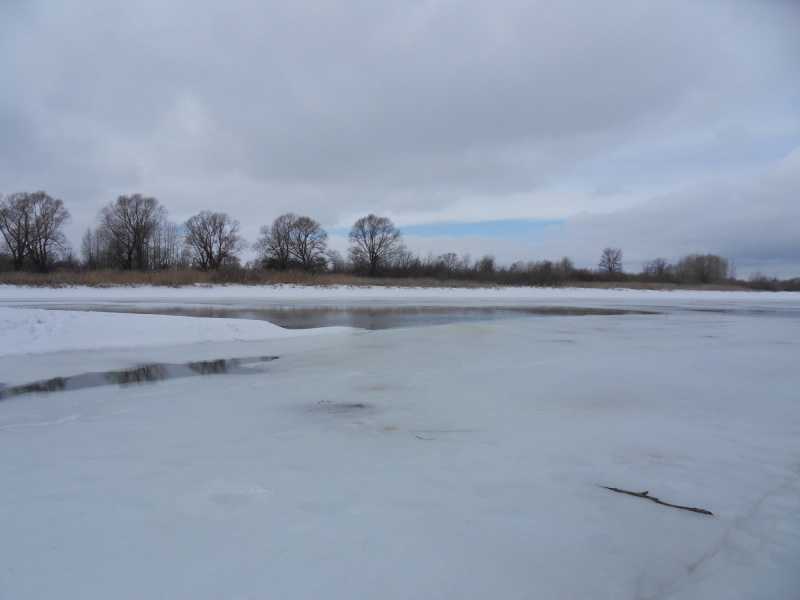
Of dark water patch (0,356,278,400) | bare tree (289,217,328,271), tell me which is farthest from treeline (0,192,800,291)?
dark water patch (0,356,278,400)

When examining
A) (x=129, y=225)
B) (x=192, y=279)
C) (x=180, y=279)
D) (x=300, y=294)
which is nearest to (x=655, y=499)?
(x=300, y=294)

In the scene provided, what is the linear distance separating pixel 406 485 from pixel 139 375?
4.44 metres

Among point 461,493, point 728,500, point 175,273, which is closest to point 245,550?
point 461,493

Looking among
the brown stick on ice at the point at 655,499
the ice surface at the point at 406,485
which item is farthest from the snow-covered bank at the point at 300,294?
the brown stick on ice at the point at 655,499

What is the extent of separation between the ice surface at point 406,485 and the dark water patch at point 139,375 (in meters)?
0.32

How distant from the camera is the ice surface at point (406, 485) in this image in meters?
1.83

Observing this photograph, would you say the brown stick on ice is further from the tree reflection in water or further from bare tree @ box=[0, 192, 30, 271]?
bare tree @ box=[0, 192, 30, 271]

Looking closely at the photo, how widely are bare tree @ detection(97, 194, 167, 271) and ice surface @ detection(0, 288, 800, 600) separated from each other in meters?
45.8

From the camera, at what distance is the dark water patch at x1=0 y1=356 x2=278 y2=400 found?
4.92 meters

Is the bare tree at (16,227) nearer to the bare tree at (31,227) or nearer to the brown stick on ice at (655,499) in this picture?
the bare tree at (31,227)

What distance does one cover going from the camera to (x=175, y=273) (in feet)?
97.2

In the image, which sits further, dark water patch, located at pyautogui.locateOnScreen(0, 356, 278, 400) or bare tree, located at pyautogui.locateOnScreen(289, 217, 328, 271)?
bare tree, located at pyautogui.locateOnScreen(289, 217, 328, 271)

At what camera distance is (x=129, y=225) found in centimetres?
4497

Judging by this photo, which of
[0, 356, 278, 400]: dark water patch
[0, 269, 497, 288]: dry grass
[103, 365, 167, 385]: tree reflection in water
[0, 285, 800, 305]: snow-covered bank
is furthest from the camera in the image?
[0, 269, 497, 288]: dry grass
